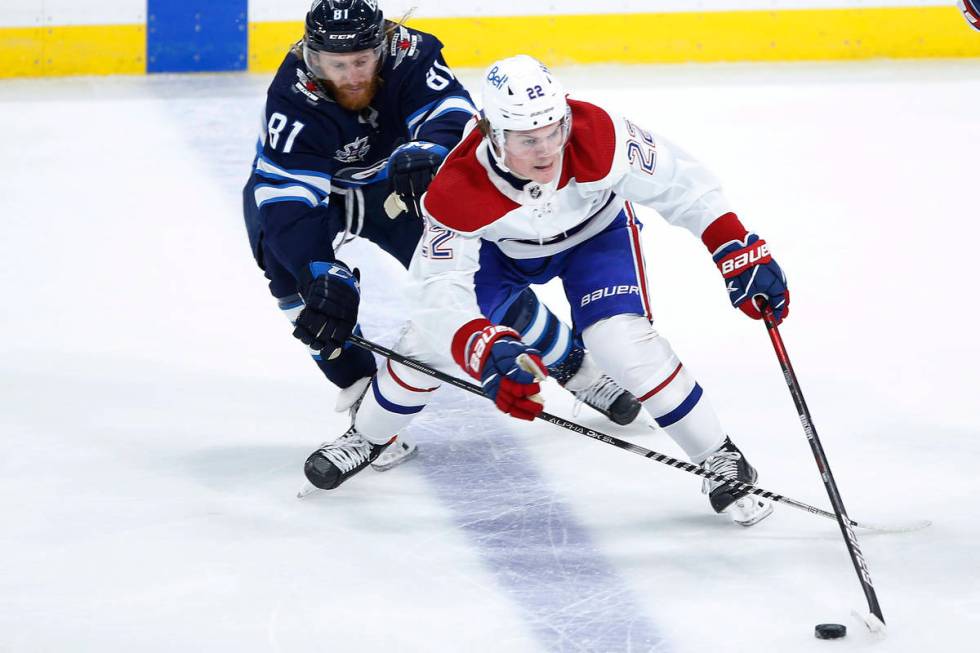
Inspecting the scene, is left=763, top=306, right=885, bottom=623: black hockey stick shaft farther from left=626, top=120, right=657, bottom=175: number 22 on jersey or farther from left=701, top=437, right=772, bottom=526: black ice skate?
left=626, top=120, right=657, bottom=175: number 22 on jersey

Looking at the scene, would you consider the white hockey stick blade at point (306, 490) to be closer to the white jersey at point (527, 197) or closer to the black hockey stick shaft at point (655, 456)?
the black hockey stick shaft at point (655, 456)

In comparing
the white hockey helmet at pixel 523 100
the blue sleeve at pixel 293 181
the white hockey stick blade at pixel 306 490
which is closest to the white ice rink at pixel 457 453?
the white hockey stick blade at pixel 306 490

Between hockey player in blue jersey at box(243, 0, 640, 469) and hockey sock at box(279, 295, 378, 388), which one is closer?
hockey player in blue jersey at box(243, 0, 640, 469)

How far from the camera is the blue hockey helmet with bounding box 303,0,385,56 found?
319cm

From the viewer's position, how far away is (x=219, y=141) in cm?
600

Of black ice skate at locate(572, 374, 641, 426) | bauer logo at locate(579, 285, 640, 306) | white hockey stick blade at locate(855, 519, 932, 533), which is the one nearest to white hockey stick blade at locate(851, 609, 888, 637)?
white hockey stick blade at locate(855, 519, 932, 533)

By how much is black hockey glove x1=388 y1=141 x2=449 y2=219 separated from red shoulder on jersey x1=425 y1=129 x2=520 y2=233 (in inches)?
11.2

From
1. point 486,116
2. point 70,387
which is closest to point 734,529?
point 486,116

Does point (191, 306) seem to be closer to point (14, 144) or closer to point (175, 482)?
point (175, 482)

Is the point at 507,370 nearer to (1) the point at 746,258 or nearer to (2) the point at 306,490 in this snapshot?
(1) the point at 746,258

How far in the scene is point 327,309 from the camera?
10.2ft

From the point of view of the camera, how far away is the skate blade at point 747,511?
2.96 meters

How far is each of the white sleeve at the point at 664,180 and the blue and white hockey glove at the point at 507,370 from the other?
1.31ft

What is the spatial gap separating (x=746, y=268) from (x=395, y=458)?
3.16 feet
